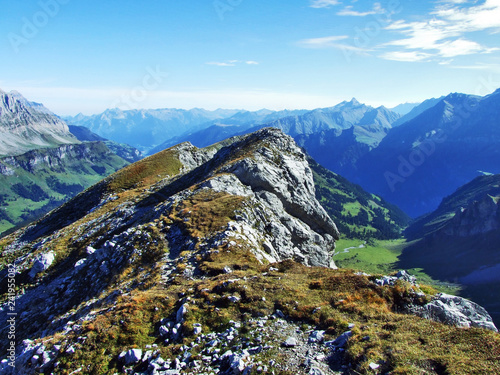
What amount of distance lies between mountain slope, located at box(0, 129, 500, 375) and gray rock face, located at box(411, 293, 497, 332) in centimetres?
63

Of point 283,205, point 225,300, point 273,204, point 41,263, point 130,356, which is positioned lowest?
point 41,263

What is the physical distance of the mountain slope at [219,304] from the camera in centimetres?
1480

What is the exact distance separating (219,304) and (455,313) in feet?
49.7

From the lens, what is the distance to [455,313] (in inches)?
707

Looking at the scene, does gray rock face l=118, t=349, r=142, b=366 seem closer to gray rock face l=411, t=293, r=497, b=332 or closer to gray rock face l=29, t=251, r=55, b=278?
gray rock face l=411, t=293, r=497, b=332

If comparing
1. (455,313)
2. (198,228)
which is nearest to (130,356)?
(455,313)

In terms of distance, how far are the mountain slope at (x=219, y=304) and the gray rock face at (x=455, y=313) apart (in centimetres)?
63

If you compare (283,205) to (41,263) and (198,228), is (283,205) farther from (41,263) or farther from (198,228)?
(41,263)

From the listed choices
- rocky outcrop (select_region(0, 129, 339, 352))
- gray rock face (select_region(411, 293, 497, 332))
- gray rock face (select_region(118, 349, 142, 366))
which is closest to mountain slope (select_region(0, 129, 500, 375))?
gray rock face (select_region(118, 349, 142, 366))

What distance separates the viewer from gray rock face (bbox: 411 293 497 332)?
692 inches

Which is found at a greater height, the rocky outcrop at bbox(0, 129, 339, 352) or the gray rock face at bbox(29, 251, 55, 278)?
the rocky outcrop at bbox(0, 129, 339, 352)

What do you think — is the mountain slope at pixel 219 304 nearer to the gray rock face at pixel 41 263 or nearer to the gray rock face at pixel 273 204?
the gray rock face at pixel 41 263

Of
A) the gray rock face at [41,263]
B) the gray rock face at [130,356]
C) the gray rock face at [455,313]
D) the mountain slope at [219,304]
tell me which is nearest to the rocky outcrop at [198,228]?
the gray rock face at [41,263]

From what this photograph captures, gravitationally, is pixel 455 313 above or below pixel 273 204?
above
